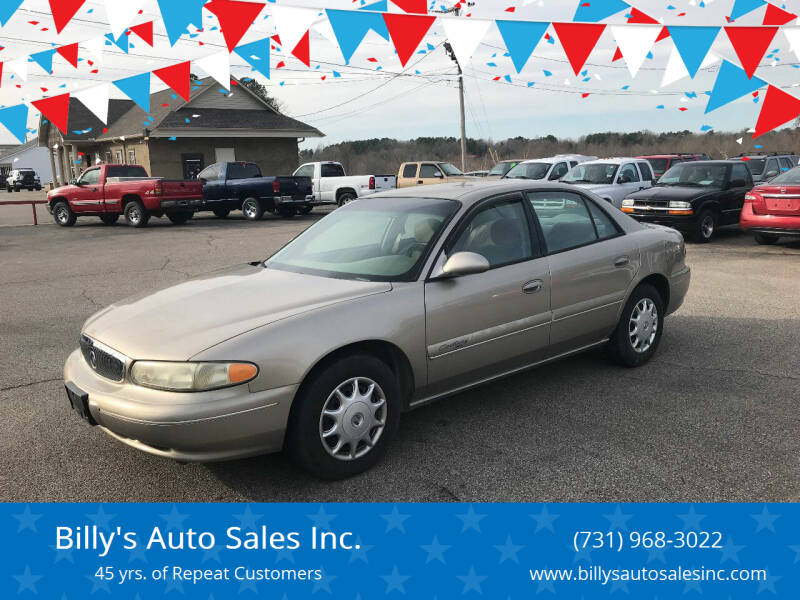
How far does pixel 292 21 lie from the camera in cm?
843

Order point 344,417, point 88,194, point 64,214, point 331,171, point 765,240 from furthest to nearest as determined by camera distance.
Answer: point 331,171 → point 64,214 → point 88,194 → point 765,240 → point 344,417

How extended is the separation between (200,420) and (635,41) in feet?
24.5

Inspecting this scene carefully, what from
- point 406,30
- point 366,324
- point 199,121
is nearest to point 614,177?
point 406,30

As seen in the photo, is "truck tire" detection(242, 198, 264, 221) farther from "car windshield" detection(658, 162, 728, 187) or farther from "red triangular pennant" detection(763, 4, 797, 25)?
"red triangular pennant" detection(763, 4, 797, 25)

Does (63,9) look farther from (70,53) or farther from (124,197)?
(124,197)

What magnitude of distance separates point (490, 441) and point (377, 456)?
769mm

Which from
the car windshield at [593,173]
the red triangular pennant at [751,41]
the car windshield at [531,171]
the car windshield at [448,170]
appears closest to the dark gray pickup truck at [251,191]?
the car windshield at [448,170]

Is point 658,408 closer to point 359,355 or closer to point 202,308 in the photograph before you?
point 359,355

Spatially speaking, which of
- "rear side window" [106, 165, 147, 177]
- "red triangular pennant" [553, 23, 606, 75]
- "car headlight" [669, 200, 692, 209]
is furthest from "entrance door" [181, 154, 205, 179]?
"red triangular pennant" [553, 23, 606, 75]

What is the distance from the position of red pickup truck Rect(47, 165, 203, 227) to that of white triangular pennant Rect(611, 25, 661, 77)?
15167 millimetres

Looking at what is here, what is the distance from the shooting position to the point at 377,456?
3852 mm

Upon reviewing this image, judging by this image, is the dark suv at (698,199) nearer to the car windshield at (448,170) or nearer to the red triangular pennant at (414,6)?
the red triangular pennant at (414,6)

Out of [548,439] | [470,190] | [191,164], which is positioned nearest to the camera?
[548,439]

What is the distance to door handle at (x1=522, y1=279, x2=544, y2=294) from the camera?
455 centimetres
